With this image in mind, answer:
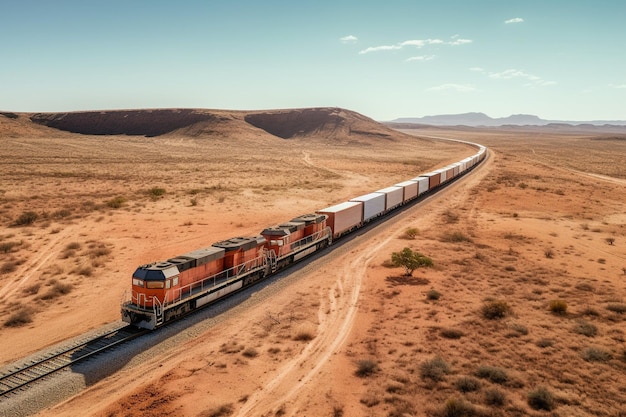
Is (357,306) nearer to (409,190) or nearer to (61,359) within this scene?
(61,359)

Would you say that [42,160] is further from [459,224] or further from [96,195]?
[459,224]

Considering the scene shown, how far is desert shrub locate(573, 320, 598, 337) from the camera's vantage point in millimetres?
17078

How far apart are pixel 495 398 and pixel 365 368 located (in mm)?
4405

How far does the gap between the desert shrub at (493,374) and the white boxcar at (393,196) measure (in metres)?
28.4

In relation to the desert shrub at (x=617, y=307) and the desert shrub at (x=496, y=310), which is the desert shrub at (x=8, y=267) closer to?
the desert shrub at (x=496, y=310)

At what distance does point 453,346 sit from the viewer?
16.5 m

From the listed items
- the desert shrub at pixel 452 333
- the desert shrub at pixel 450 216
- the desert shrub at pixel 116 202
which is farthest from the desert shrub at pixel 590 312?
the desert shrub at pixel 116 202

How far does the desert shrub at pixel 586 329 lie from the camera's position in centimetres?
1708

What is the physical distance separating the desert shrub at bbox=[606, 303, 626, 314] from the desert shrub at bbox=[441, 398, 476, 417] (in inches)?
466

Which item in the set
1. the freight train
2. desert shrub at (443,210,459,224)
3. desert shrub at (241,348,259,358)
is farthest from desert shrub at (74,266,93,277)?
desert shrub at (443,210,459,224)

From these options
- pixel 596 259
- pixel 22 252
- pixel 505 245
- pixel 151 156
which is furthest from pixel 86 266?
pixel 151 156

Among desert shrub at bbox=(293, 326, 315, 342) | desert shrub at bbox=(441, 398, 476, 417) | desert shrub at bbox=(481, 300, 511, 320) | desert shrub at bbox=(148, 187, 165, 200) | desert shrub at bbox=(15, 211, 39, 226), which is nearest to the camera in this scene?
desert shrub at bbox=(441, 398, 476, 417)

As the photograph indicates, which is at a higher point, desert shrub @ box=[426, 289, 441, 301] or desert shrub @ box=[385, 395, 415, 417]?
desert shrub @ box=[426, 289, 441, 301]

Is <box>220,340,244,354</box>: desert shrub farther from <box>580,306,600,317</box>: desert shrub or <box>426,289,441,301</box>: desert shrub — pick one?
<box>580,306,600,317</box>: desert shrub
